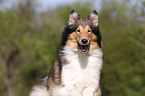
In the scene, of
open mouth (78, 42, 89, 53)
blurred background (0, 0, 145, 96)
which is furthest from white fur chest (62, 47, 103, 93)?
blurred background (0, 0, 145, 96)

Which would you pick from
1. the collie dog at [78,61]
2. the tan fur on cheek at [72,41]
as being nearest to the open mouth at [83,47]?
the collie dog at [78,61]

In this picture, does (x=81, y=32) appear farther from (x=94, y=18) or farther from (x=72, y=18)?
(x=94, y=18)

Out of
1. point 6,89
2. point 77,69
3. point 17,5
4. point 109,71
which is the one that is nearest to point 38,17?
point 17,5

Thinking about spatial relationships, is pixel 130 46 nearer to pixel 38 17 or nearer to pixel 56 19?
pixel 56 19

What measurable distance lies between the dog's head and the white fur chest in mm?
169

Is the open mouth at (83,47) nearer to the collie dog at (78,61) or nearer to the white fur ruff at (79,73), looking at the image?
the collie dog at (78,61)

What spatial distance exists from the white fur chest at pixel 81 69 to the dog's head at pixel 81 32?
169mm

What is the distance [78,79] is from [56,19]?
90.6ft

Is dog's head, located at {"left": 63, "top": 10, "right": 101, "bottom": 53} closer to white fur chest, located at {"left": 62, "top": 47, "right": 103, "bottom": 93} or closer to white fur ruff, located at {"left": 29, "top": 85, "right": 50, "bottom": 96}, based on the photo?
white fur chest, located at {"left": 62, "top": 47, "right": 103, "bottom": 93}

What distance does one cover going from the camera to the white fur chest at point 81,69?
5.81 metres

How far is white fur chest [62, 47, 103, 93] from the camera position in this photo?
19.1 feet

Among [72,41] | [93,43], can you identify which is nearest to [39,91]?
[72,41]

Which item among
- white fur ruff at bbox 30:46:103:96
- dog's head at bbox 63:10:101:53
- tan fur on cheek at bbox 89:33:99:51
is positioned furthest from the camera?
tan fur on cheek at bbox 89:33:99:51

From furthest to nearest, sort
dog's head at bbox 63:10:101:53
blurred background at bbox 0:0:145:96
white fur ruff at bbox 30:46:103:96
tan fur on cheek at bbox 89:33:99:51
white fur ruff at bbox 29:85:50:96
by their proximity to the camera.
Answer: blurred background at bbox 0:0:145:96
white fur ruff at bbox 29:85:50:96
tan fur on cheek at bbox 89:33:99:51
dog's head at bbox 63:10:101:53
white fur ruff at bbox 30:46:103:96
